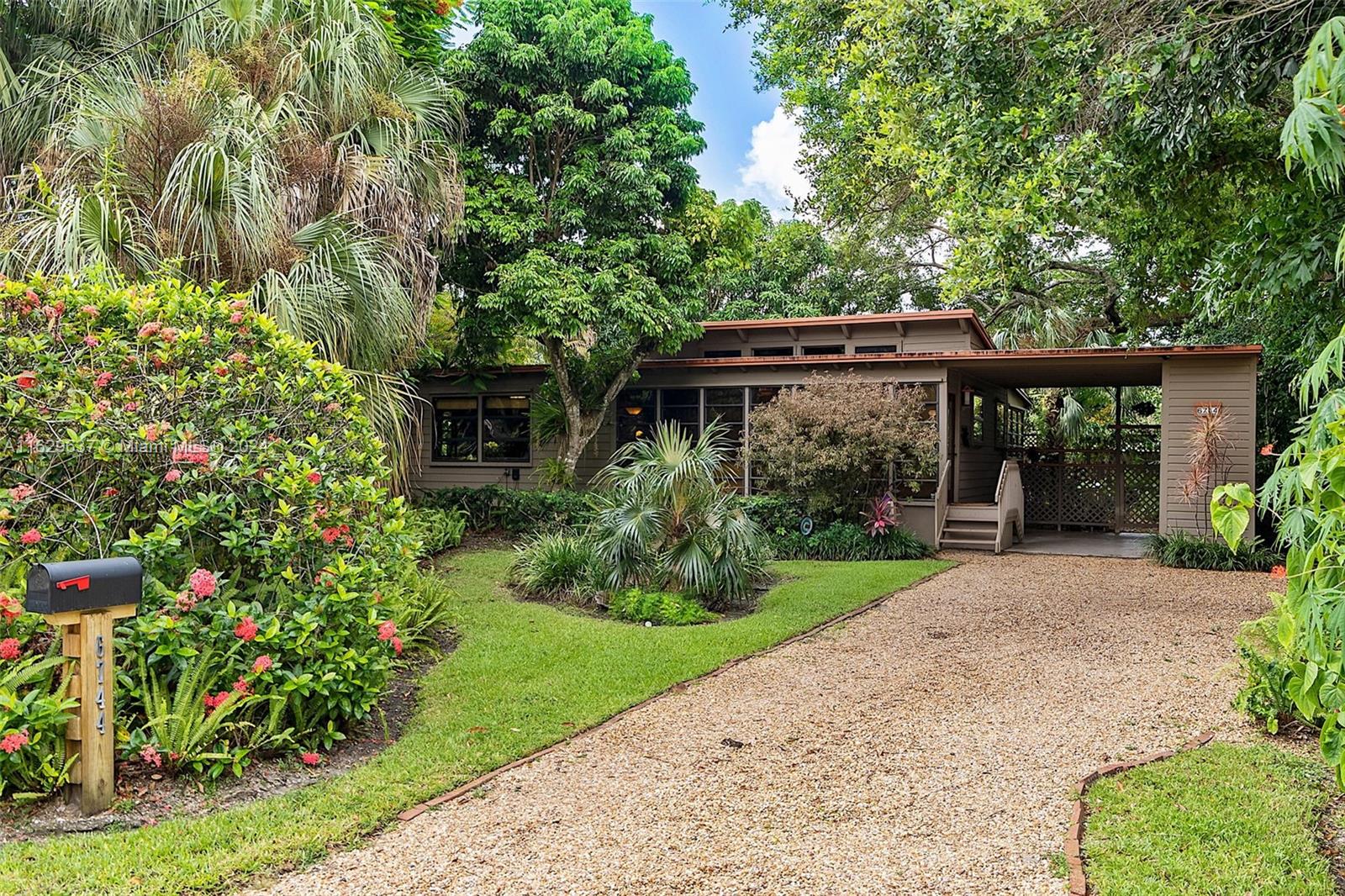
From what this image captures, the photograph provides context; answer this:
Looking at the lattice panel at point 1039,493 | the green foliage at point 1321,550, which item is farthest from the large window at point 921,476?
the green foliage at point 1321,550

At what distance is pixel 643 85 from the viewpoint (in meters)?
13.4

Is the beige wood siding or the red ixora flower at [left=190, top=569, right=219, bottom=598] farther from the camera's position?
the beige wood siding

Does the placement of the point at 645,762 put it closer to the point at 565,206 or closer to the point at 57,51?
the point at 57,51

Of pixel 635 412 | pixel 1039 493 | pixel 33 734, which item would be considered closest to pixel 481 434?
pixel 635 412

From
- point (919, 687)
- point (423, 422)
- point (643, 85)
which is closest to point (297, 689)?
point (919, 687)

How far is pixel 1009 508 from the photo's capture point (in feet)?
43.8

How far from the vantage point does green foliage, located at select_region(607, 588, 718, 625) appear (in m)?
7.70

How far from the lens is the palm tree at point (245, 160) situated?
23.3 ft

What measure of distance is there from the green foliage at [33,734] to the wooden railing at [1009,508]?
37.7 ft

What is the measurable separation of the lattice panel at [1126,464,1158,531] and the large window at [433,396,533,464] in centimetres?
1050

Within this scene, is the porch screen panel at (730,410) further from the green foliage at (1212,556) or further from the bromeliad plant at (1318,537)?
the bromeliad plant at (1318,537)

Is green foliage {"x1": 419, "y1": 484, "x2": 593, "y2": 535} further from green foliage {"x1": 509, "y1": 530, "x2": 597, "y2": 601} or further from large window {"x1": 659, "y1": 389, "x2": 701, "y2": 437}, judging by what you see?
green foliage {"x1": 509, "y1": 530, "x2": 597, "y2": 601}

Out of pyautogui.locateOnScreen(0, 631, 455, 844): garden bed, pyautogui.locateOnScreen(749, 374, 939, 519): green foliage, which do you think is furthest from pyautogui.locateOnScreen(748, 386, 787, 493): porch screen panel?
pyautogui.locateOnScreen(0, 631, 455, 844): garden bed

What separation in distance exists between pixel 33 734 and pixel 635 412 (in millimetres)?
12281
